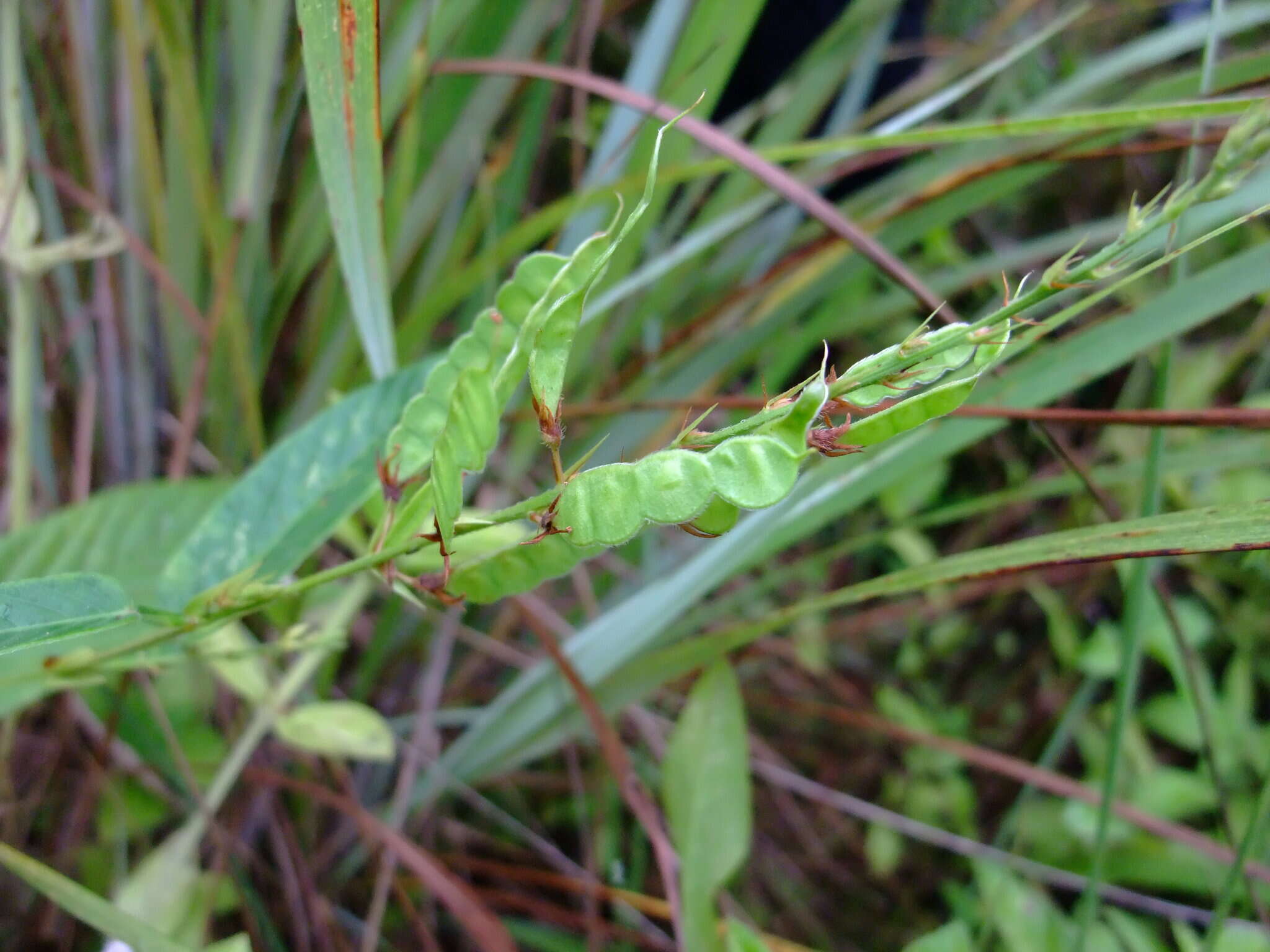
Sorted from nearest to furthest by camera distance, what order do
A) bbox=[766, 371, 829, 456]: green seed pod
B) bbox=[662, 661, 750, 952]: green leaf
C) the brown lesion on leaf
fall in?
bbox=[766, 371, 829, 456]: green seed pod
the brown lesion on leaf
bbox=[662, 661, 750, 952]: green leaf

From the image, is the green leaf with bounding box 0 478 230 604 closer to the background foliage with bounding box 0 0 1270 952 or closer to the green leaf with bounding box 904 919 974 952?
the background foliage with bounding box 0 0 1270 952

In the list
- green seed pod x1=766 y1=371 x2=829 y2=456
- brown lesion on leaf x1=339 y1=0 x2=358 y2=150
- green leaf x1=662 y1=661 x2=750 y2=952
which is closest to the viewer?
green seed pod x1=766 y1=371 x2=829 y2=456

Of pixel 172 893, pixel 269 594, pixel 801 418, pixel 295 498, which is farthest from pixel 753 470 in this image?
pixel 172 893

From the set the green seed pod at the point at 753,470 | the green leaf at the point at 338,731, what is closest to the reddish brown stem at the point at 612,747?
the green leaf at the point at 338,731

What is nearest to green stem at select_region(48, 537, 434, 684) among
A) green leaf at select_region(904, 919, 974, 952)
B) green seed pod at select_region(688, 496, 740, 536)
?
green seed pod at select_region(688, 496, 740, 536)

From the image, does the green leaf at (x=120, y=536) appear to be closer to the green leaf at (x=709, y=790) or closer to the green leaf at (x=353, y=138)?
the green leaf at (x=353, y=138)

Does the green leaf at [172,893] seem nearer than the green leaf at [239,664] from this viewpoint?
No
